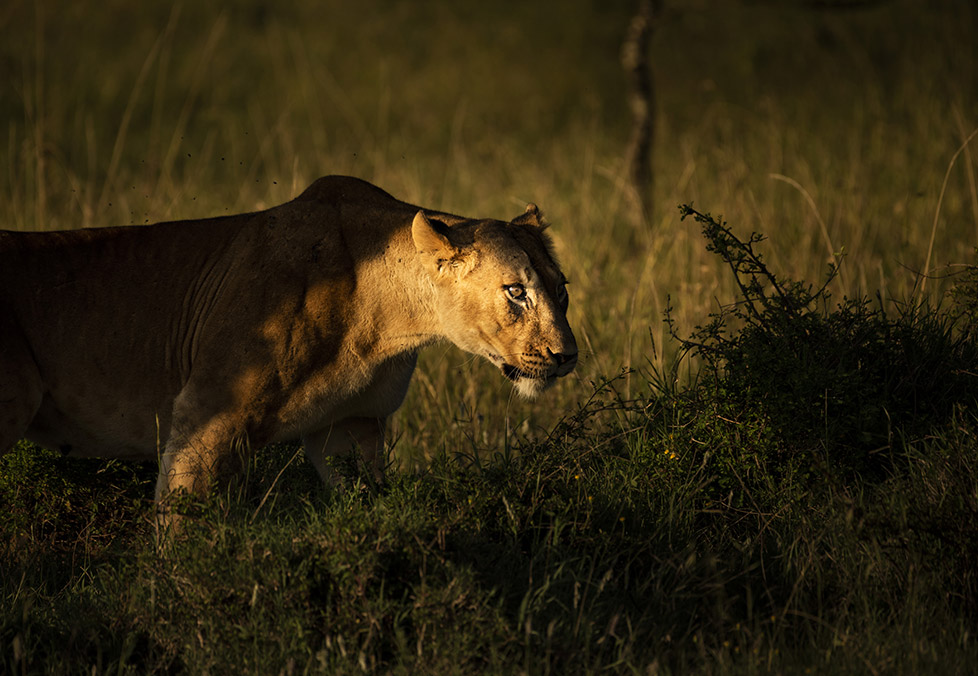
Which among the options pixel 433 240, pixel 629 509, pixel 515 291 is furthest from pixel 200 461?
pixel 629 509

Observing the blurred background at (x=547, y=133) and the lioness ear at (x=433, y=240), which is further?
the blurred background at (x=547, y=133)

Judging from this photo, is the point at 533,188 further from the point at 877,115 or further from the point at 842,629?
the point at 842,629

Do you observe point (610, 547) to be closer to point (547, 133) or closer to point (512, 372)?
point (512, 372)

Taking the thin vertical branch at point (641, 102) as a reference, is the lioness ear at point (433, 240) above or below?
below

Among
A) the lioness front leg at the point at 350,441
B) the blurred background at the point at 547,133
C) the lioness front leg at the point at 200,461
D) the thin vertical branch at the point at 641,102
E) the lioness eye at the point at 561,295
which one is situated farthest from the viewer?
the thin vertical branch at the point at 641,102

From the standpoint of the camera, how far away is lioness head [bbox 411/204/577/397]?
428 cm

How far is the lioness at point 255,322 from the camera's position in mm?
4230

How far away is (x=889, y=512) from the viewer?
4.00 metres

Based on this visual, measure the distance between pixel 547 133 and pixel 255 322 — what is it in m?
10.0

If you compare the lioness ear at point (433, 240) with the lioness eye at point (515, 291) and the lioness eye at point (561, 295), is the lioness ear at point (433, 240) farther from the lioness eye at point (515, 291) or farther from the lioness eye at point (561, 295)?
the lioness eye at point (561, 295)

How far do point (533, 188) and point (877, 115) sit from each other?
11.8ft

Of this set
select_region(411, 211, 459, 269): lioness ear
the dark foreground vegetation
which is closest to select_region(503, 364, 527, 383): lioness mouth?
the dark foreground vegetation

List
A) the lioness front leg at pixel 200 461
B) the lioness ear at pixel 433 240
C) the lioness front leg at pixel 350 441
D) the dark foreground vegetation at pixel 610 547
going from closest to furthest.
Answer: the dark foreground vegetation at pixel 610 547 < the lioness front leg at pixel 200 461 < the lioness ear at pixel 433 240 < the lioness front leg at pixel 350 441

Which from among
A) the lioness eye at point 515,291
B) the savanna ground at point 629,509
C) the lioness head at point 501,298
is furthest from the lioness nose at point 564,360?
the savanna ground at point 629,509
